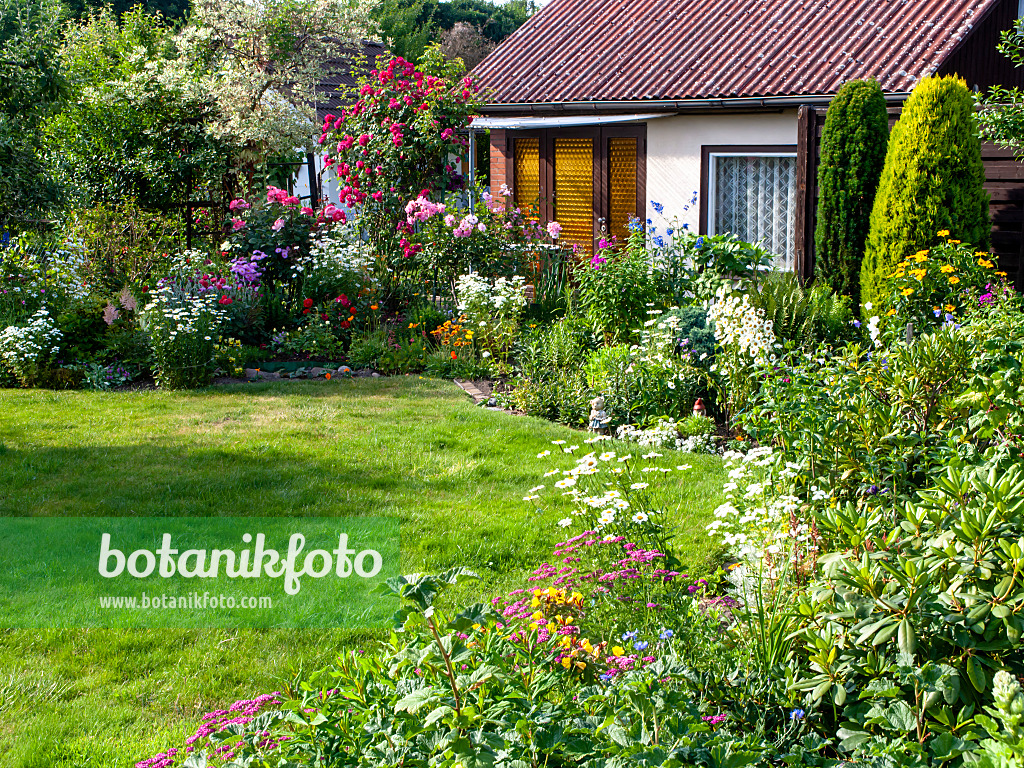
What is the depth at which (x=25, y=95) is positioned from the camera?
775cm

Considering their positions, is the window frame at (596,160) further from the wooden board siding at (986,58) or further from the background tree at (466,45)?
the background tree at (466,45)

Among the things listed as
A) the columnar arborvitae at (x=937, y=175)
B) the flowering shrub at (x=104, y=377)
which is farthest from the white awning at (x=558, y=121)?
the flowering shrub at (x=104, y=377)

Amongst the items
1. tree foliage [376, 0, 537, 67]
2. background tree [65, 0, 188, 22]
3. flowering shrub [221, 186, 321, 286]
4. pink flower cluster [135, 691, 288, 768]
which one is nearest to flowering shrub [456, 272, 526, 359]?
flowering shrub [221, 186, 321, 286]

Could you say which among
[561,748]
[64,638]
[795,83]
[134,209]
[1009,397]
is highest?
[795,83]

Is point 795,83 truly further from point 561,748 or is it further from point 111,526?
point 561,748

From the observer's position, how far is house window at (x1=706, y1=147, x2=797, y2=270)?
1137 centimetres

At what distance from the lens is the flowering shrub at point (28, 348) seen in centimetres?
850

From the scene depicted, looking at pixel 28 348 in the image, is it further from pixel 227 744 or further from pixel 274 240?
pixel 227 744

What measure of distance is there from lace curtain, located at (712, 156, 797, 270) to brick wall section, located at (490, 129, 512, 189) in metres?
3.78

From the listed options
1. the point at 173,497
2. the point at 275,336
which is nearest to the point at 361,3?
the point at 275,336

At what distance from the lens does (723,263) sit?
29.3ft

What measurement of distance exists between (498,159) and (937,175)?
7744mm

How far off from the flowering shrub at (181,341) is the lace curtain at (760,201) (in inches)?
254

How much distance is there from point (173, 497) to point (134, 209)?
25.5 feet
